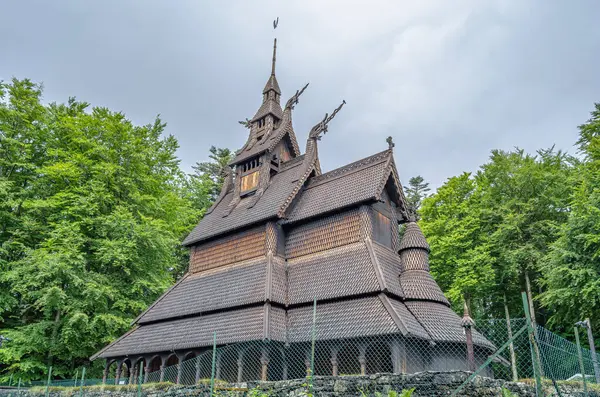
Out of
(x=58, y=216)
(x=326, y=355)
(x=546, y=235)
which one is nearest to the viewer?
(x=326, y=355)

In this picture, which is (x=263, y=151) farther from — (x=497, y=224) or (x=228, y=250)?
(x=497, y=224)

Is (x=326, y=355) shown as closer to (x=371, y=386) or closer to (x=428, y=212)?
(x=371, y=386)

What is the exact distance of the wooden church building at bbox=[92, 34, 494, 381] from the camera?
14.7m

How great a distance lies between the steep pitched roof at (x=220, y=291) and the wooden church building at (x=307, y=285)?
0.18 feet

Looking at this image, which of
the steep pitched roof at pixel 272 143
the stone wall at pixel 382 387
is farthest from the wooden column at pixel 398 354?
the steep pitched roof at pixel 272 143

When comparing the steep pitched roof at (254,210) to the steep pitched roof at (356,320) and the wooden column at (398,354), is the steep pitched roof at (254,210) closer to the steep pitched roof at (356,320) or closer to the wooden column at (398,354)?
the steep pitched roof at (356,320)

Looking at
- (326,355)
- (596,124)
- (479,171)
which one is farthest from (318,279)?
(596,124)

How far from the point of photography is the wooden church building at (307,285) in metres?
14.7

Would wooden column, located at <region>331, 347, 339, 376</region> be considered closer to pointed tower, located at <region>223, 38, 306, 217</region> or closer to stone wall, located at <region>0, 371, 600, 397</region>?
stone wall, located at <region>0, 371, 600, 397</region>

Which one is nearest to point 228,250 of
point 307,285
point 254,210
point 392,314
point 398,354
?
point 254,210

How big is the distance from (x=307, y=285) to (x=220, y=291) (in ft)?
12.1

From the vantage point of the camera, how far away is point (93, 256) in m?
24.2

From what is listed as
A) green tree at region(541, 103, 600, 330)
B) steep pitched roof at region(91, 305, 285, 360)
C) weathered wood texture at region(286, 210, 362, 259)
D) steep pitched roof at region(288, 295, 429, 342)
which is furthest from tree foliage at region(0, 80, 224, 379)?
green tree at region(541, 103, 600, 330)

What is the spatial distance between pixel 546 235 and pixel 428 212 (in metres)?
7.42
